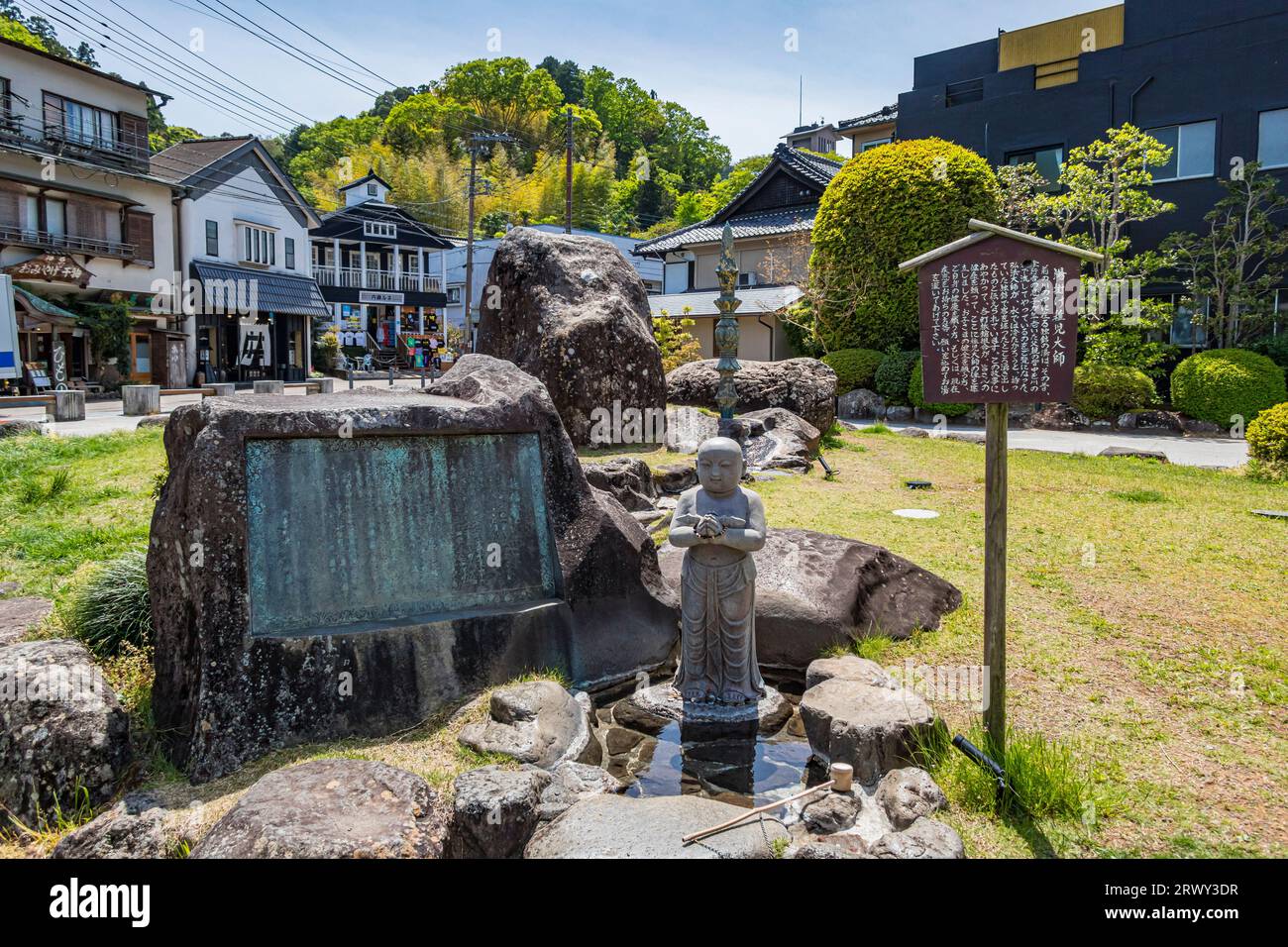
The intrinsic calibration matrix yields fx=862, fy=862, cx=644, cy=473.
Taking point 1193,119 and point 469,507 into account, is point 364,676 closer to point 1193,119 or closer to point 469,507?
point 469,507

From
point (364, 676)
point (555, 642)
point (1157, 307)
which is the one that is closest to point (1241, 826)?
point (555, 642)

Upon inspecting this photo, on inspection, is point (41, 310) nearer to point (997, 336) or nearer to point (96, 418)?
point (96, 418)

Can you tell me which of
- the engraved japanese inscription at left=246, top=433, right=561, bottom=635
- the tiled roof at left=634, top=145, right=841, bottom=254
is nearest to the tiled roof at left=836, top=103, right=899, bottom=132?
the tiled roof at left=634, top=145, right=841, bottom=254

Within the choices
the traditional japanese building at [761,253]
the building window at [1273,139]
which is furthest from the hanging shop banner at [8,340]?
the building window at [1273,139]

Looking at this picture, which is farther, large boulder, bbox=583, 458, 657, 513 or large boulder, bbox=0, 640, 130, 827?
large boulder, bbox=583, 458, 657, 513

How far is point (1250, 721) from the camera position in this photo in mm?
5453

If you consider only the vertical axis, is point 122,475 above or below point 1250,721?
above

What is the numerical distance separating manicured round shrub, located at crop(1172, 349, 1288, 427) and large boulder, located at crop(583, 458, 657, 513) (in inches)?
600

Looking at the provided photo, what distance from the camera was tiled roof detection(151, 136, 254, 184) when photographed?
3231 centimetres

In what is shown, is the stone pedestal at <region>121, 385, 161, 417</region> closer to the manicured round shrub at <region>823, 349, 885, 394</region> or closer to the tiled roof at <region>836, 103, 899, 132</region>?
the manicured round shrub at <region>823, 349, 885, 394</region>

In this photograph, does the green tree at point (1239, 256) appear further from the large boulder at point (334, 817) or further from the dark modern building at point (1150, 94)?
the large boulder at point (334, 817)

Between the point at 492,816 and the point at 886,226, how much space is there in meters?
23.8

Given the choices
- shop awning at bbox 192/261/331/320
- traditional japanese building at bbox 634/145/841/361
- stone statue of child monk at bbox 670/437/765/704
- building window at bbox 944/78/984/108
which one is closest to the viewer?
stone statue of child monk at bbox 670/437/765/704

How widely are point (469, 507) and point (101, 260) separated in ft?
95.2
